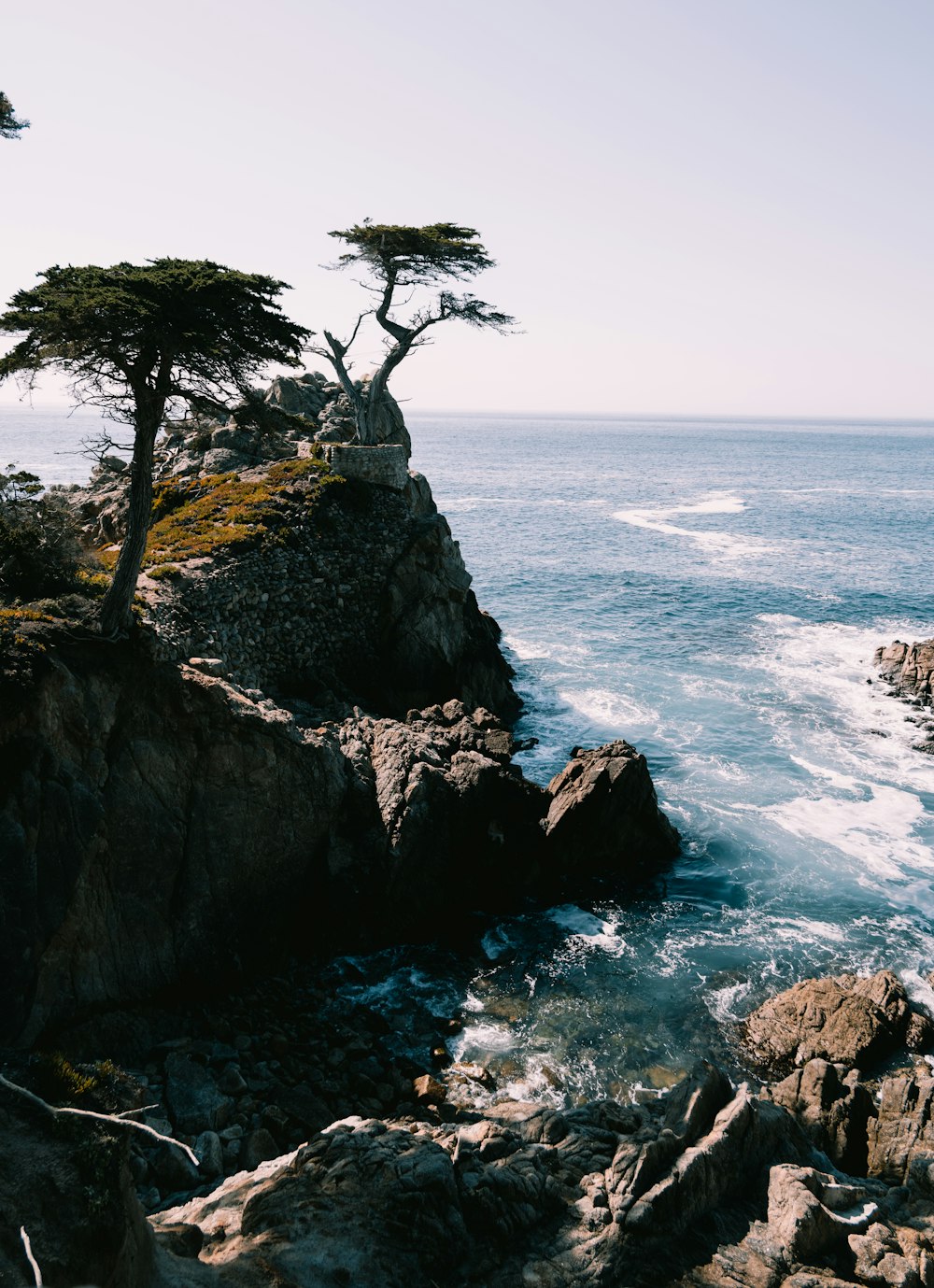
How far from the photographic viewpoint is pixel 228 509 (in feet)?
99.8

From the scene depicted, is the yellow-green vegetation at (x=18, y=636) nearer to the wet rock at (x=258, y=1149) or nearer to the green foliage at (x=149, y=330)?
the green foliage at (x=149, y=330)

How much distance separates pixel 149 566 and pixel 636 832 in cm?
1654

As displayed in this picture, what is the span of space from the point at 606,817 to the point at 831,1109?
9.52 m

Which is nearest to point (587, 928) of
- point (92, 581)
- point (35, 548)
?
point (92, 581)

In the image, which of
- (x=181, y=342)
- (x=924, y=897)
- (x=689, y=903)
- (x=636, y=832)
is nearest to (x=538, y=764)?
(x=636, y=832)

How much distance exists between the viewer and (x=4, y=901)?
13633mm

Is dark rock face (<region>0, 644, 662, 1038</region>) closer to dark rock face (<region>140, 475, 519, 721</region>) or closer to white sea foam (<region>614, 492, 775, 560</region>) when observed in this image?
dark rock face (<region>140, 475, 519, 721</region>)

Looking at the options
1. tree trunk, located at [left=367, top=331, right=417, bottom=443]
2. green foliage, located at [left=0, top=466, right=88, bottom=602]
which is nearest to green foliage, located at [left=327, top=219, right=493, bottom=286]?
tree trunk, located at [left=367, top=331, right=417, bottom=443]

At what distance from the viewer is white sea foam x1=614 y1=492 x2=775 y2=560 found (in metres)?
69.9

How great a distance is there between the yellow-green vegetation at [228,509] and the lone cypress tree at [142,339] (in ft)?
22.4

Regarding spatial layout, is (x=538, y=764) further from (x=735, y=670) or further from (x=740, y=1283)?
(x=740, y=1283)

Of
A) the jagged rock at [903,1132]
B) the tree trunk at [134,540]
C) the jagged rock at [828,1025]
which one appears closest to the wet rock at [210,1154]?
the tree trunk at [134,540]

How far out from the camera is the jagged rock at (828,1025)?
16656 mm

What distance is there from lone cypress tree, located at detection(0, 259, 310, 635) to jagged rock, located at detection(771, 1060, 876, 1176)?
640 inches
